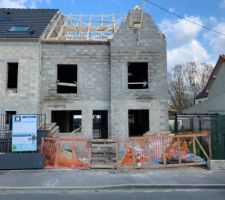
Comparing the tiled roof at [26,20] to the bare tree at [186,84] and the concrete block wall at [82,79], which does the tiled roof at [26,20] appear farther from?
the bare tree at [186,84]

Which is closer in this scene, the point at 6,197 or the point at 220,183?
the point at 6,197

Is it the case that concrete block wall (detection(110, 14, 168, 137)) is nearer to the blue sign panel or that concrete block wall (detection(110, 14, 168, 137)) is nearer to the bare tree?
the blue sign panel

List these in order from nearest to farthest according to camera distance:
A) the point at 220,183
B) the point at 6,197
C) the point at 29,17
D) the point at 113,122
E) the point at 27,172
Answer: the point at 6,197, the point at 220,183, the point at 27,172, the point at 113,122, the point at 29,17

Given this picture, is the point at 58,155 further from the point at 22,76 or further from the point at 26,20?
the point at 26,20

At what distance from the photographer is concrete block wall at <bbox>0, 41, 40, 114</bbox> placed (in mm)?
21875

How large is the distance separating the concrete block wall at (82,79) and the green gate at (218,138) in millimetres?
8495

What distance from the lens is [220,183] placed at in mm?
11688

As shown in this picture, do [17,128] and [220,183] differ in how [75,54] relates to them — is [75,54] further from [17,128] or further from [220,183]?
[220,183]

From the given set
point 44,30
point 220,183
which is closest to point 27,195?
point 220,183

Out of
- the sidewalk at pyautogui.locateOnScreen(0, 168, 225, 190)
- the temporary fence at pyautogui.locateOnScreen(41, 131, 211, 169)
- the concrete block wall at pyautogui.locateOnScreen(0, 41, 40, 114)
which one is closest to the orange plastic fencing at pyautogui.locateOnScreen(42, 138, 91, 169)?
the temporary fence at pyautogui.locateOnScreen(41, 131, 211, 169)

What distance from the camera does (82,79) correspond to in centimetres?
2245

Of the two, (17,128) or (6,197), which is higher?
(17,128)

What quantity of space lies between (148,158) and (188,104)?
52.5m

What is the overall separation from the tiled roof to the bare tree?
4198 centimetres
